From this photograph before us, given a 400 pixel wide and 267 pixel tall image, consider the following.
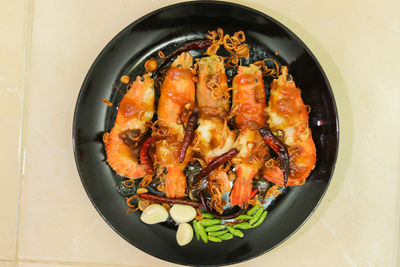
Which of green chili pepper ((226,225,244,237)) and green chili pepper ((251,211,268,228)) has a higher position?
green chili pepper ((251,211,268,228))

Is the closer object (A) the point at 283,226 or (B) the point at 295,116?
(B) the point at 295,116

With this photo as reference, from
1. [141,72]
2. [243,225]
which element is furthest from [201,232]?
[141,72]

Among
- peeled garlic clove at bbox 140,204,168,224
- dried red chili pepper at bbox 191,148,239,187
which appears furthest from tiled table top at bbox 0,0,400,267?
dried red chili pepper at bbox 191,148,239,187
